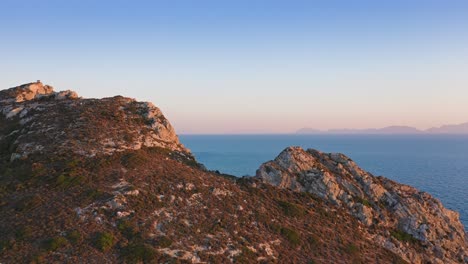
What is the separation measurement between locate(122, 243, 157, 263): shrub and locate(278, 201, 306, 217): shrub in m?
19.6

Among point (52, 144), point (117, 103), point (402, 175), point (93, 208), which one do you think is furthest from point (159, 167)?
point (402, 175)

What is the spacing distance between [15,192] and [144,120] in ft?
79.4

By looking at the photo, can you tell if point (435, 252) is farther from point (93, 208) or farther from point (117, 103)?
point (117, 103)

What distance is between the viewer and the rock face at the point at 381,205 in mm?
47531

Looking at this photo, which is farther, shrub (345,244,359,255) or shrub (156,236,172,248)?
shrub (345,244,359,255)

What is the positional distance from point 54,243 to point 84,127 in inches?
1016

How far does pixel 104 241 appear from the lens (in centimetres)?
3089

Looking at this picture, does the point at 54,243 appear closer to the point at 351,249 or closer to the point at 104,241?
the point at 104,241

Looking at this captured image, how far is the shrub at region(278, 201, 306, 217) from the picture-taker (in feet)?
145

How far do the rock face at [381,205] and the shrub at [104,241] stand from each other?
1005 inches

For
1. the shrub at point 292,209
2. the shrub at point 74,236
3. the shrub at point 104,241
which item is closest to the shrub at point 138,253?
the shrub at point 104,241

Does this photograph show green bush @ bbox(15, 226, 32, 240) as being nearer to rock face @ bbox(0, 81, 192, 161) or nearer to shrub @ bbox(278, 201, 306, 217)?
rock face @ bbox(0, 81, 192, 161)

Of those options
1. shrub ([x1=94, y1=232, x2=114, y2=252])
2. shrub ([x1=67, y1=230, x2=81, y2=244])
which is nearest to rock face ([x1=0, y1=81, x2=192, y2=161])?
shrub ([x1=67, y1=230, x2=81, y2=244])

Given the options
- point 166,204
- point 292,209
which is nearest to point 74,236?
point 166,204
